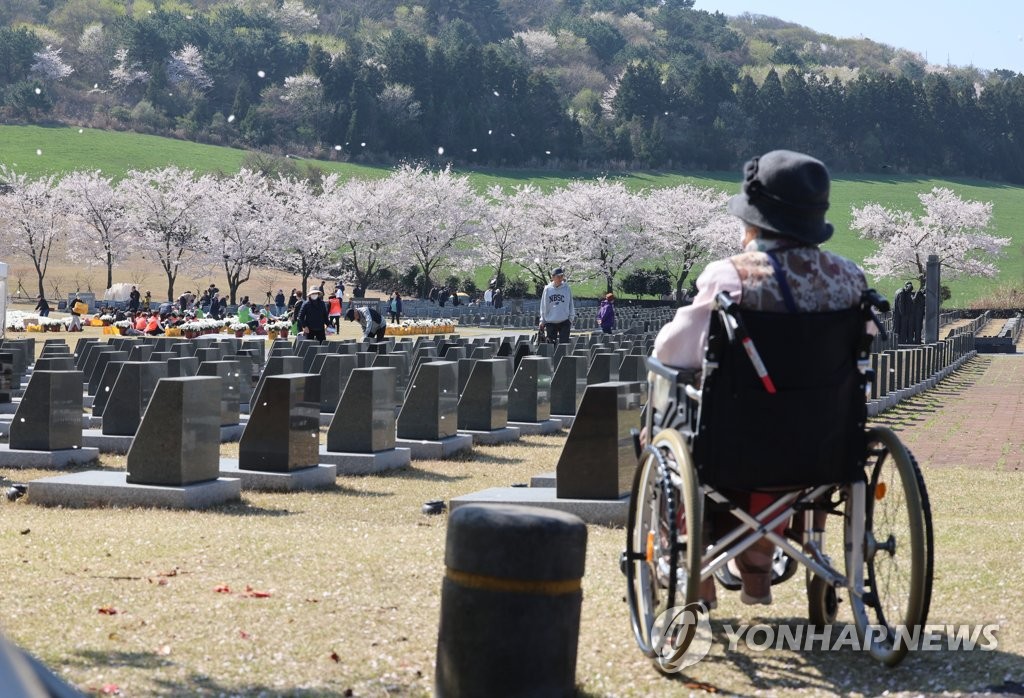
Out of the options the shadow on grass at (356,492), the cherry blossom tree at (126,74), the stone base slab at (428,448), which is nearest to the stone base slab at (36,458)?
the shadow on grass at (356,492)

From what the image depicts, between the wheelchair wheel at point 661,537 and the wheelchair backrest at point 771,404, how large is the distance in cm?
14

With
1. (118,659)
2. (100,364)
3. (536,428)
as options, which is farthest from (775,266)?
(100,364)

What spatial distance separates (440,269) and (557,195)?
347 inches

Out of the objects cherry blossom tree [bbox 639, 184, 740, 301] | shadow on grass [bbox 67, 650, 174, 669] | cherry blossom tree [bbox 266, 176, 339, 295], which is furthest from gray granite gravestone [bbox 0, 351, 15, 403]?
cherry blossom tree [bbox 639, 184, 740, 301]

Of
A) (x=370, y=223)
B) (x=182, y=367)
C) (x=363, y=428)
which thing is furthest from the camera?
(x=370, y=223)

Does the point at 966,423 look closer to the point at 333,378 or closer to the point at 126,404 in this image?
the point at 333,378

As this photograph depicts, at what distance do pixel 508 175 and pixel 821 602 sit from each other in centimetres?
12291

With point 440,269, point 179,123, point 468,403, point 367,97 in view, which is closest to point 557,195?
point 440,269

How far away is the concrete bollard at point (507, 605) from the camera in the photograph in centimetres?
470

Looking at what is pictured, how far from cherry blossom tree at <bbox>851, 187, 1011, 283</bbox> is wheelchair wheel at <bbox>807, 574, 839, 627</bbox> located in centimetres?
9136

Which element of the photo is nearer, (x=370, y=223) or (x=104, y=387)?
(x=104, y=387)

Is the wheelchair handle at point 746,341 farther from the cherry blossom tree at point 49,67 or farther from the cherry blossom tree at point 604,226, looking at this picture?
the cherry blossom tree at point 49,67

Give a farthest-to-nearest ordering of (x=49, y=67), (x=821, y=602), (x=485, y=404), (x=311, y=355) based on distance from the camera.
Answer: (x=49, y=67) → (x=311, y=355) → (x=485, y=404) → (x=821, y=602)

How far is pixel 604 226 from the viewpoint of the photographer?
87.6m
